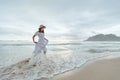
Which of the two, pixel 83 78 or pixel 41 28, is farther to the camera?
pixel 41 28

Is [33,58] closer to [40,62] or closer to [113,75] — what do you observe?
[40,62]

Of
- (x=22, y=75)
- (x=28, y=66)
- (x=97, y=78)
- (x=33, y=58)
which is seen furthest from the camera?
(x=33, y=58)

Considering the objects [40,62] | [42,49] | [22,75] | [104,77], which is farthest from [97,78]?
[42,49]

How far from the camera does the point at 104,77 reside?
6.17m

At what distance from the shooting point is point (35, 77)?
659cm

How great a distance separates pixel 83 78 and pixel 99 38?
112 meters

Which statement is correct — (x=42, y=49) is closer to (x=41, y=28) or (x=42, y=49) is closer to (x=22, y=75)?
(x=41, y=28)

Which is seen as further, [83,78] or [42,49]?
[42,49]

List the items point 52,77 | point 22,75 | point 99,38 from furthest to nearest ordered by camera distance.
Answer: point 99,38, point 22,75, point 52,77

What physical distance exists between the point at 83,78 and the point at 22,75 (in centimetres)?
233

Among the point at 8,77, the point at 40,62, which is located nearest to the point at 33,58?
the point at 40,62

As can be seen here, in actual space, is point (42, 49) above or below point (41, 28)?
below

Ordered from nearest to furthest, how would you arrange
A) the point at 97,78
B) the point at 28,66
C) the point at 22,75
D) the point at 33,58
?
1. the point at 97,78
2. the point at 22,75
3. the point at 28,66
4. the point at 33,58

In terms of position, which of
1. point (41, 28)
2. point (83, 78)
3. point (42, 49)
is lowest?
point (83, 78)
